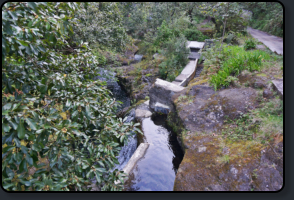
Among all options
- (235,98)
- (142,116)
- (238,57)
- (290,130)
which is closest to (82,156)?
(290,130)

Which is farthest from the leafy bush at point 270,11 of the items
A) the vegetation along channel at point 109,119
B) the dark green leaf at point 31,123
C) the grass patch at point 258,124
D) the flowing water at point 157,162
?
the flowing water at point 157,162

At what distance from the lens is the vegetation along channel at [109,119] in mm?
1944

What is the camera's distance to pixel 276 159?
2.54 meters

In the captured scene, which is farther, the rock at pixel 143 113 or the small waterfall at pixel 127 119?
the rock at pixel 143 113

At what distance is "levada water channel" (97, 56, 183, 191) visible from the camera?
3717mm

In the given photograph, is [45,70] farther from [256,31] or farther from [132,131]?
[256,31]

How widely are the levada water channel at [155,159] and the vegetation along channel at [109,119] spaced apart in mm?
28

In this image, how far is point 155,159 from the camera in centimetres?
471

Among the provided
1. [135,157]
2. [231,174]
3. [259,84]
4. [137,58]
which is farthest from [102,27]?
[137,58]

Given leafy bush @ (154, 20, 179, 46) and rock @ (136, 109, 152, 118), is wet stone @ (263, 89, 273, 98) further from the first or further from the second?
leafy bush @ (154, 20, 179, 46)

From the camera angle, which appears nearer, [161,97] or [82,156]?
[82,156]

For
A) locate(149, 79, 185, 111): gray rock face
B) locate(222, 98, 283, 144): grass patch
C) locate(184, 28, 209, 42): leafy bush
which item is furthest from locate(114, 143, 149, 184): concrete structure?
locate(184, 28, 209, 42): leafy bush

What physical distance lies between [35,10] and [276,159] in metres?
3.60

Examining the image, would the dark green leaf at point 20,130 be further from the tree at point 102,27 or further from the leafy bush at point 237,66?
the leafy bush at point 237,66
